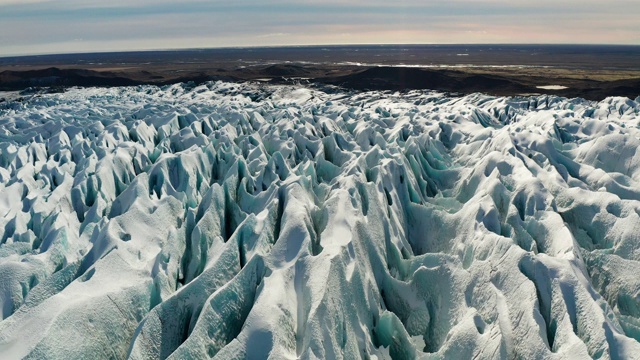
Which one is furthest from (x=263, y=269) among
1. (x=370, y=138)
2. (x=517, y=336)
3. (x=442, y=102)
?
(x=442, y=102)

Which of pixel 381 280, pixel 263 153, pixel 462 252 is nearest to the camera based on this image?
pixel 381 280

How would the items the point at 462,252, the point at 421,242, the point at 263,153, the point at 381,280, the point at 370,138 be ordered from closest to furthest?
the point at 381,280, the point at 462,252, the point at 421,242, the point at 263,153, the point at 370,138

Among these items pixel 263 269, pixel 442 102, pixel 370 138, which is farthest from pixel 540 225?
pixel 442 102

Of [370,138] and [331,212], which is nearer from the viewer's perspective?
[331,212]

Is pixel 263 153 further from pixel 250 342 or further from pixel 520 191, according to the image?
pixel 250 342

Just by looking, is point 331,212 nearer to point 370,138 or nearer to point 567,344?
point 567,344

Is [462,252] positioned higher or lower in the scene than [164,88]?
lower
